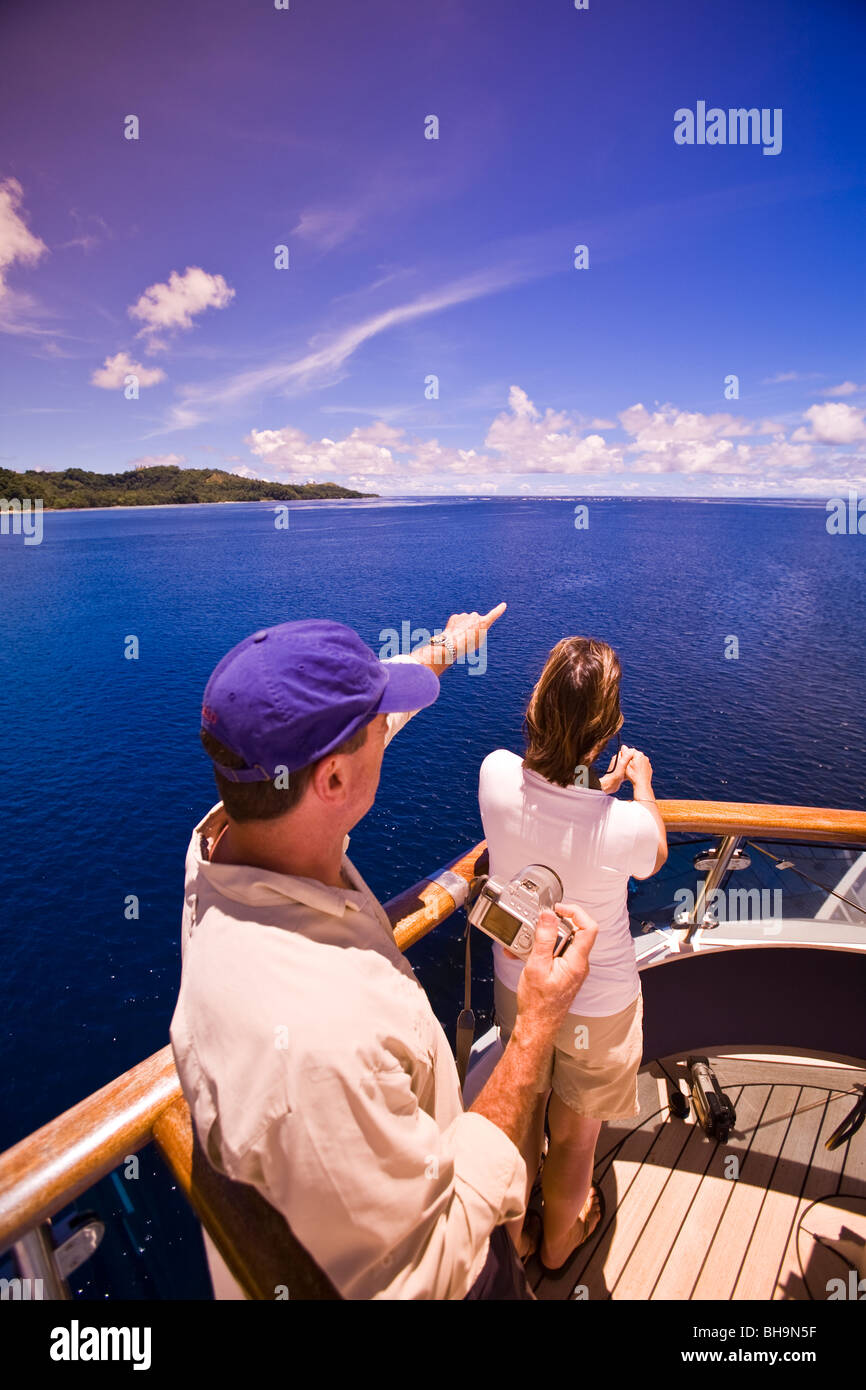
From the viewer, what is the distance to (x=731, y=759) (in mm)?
19141

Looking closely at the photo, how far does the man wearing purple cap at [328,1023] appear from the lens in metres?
0.90

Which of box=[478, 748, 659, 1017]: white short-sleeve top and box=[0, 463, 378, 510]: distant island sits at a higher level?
box=[0, 463, 378, 510]: distant island

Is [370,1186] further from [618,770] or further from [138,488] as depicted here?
[138,488]

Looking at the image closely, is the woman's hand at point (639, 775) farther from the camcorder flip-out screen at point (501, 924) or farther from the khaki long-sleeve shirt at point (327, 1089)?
the khaki long-sleeve shirt at point (327, 1089)

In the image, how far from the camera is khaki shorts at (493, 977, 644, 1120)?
87.2 inches

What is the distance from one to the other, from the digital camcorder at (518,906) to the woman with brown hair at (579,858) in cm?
24

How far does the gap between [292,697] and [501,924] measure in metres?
1.02

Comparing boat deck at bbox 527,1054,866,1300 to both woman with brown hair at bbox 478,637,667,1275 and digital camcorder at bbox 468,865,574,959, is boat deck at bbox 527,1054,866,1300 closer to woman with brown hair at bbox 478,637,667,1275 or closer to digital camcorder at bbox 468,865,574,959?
woman with brown hair at bbox 478,637,667,1275

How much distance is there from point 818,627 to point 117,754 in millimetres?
37601

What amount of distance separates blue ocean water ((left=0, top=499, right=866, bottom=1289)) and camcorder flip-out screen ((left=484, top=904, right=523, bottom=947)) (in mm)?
9465

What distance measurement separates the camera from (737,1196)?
A: 274cm

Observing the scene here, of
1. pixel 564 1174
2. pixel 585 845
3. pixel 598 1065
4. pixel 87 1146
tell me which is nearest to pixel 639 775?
pixel 585 845

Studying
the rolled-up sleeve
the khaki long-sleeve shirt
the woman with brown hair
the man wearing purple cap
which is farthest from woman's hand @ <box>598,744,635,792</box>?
the rolled-up sleeve

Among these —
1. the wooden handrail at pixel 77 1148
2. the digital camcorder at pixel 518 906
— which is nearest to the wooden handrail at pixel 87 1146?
the wooden handrail at pixel 77 1148
